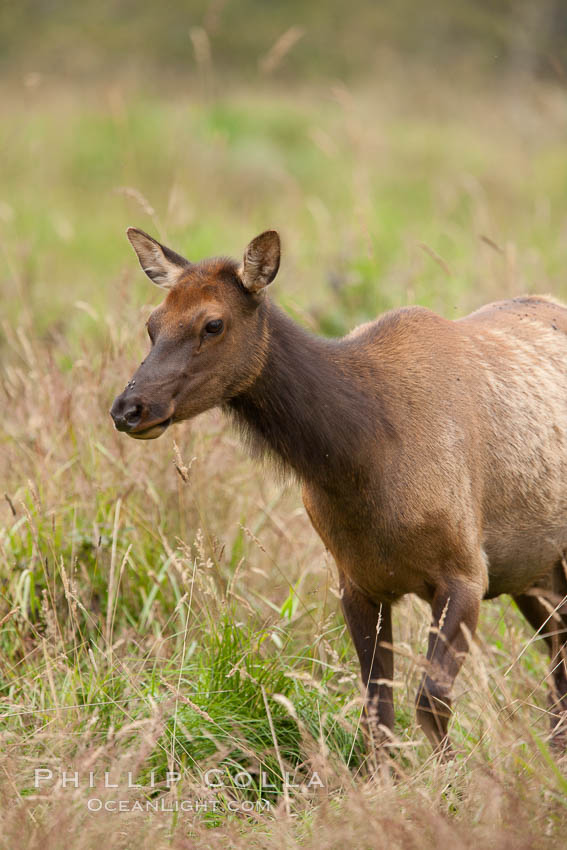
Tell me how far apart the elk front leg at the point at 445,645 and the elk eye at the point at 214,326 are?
1279 mm

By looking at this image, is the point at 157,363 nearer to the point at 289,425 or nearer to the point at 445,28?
the point at 289,425

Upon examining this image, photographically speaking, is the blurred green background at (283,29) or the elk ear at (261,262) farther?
the blurred green background at (283,29)

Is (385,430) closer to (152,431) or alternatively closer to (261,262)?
(261,262)

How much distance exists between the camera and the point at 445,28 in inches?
1186

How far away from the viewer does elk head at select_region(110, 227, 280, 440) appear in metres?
3.66

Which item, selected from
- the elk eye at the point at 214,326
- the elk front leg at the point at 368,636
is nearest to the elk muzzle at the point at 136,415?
the elk eye at the point at 214,326

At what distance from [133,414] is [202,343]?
378 mm

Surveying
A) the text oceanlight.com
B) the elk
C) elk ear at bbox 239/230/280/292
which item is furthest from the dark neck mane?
the text oceanlight.com

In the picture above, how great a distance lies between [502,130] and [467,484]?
48.9 feet

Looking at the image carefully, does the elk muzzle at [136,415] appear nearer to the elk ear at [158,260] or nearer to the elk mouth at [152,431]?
the elk mouth at [152,431]

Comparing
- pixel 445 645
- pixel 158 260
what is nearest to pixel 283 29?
pixel 158 260

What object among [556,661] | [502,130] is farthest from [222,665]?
[502,130]

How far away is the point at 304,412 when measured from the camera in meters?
4.02

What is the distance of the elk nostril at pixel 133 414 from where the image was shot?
11.8ft
